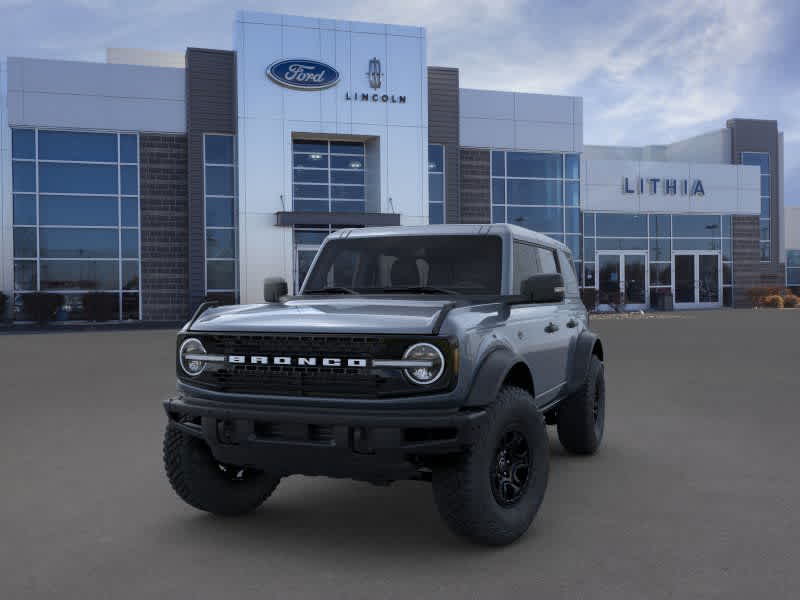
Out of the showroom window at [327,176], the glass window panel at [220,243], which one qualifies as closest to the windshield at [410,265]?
the showroom window at [327,176]

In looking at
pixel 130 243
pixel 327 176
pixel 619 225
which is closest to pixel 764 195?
pixel 619 225

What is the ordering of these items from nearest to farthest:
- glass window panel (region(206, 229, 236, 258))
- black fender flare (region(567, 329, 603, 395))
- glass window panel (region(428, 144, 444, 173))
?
black fender flare (region(567, 329, 603, 395)) < glass window panel (region(206, 229, 236, 258)) < glass window panel (region(428, 144, 444, 173))

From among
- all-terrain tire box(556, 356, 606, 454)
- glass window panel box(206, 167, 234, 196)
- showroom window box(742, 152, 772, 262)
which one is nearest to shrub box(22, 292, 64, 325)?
glass window panel box(206, 167, 234, 196)

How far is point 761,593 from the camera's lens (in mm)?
3654

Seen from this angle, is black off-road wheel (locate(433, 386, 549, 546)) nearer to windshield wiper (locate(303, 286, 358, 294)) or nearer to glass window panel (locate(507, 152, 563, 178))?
windshield wiper (locate(303, 286, 358, 294))

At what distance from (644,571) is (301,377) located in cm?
200

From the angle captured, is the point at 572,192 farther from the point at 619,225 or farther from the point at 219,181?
the point at 219,181

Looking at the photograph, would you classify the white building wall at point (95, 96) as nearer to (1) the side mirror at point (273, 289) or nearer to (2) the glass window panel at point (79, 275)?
(2) the glass window panel at point (79, 275)

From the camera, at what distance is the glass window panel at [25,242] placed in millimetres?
27750

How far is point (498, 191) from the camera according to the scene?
3378 cm

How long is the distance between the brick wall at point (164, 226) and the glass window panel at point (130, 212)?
226mm

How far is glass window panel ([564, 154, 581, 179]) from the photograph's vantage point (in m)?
34.6

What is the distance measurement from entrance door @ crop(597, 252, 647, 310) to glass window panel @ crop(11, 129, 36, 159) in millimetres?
24779

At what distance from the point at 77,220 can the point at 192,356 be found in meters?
26.2
